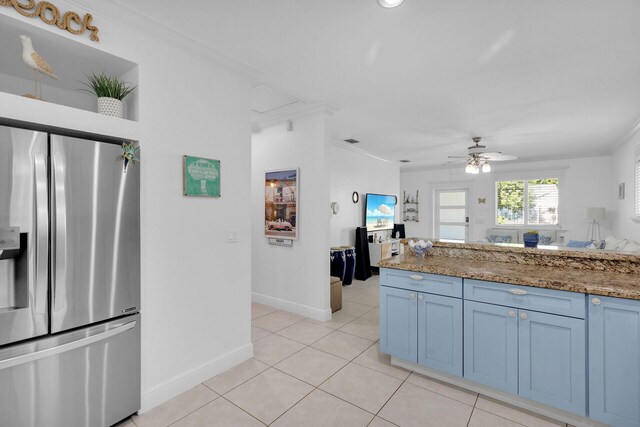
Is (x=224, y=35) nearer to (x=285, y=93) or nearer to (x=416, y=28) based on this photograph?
(x=285, y=93)

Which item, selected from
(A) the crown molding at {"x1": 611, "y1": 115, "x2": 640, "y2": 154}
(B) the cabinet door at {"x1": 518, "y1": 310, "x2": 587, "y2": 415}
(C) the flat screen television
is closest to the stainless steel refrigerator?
(B) the cabinet door at {"x1": 518, "y1": 310, "x2": 587, "y2": 415}

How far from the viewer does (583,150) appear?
6316 millimetres

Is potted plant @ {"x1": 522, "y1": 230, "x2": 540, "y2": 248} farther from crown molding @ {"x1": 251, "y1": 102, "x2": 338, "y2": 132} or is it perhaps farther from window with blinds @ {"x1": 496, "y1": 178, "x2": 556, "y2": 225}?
window with blinds @ {"x1": 496, "y1": 178, "x2": 556, "y2": 225}

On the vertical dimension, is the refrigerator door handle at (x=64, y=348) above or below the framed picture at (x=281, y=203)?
below

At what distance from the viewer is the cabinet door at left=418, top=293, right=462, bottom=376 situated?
2307 millimetres

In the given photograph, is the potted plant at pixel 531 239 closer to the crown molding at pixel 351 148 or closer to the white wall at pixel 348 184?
the white wall at pixel 348 184

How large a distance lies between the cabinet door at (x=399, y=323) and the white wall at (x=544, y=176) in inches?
259

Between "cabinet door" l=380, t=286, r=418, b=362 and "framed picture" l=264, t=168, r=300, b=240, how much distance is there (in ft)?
5.34

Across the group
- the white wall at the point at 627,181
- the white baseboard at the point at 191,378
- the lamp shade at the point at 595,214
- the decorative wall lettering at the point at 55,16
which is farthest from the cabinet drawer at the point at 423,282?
the lamp shade at the point at 595,214

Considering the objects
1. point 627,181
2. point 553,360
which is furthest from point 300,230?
point 627,181

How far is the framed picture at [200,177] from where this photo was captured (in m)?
2.30

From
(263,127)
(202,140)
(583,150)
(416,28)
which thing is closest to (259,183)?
(263,127)

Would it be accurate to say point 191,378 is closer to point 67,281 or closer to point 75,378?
point 75,378

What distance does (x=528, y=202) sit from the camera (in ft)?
24.8
